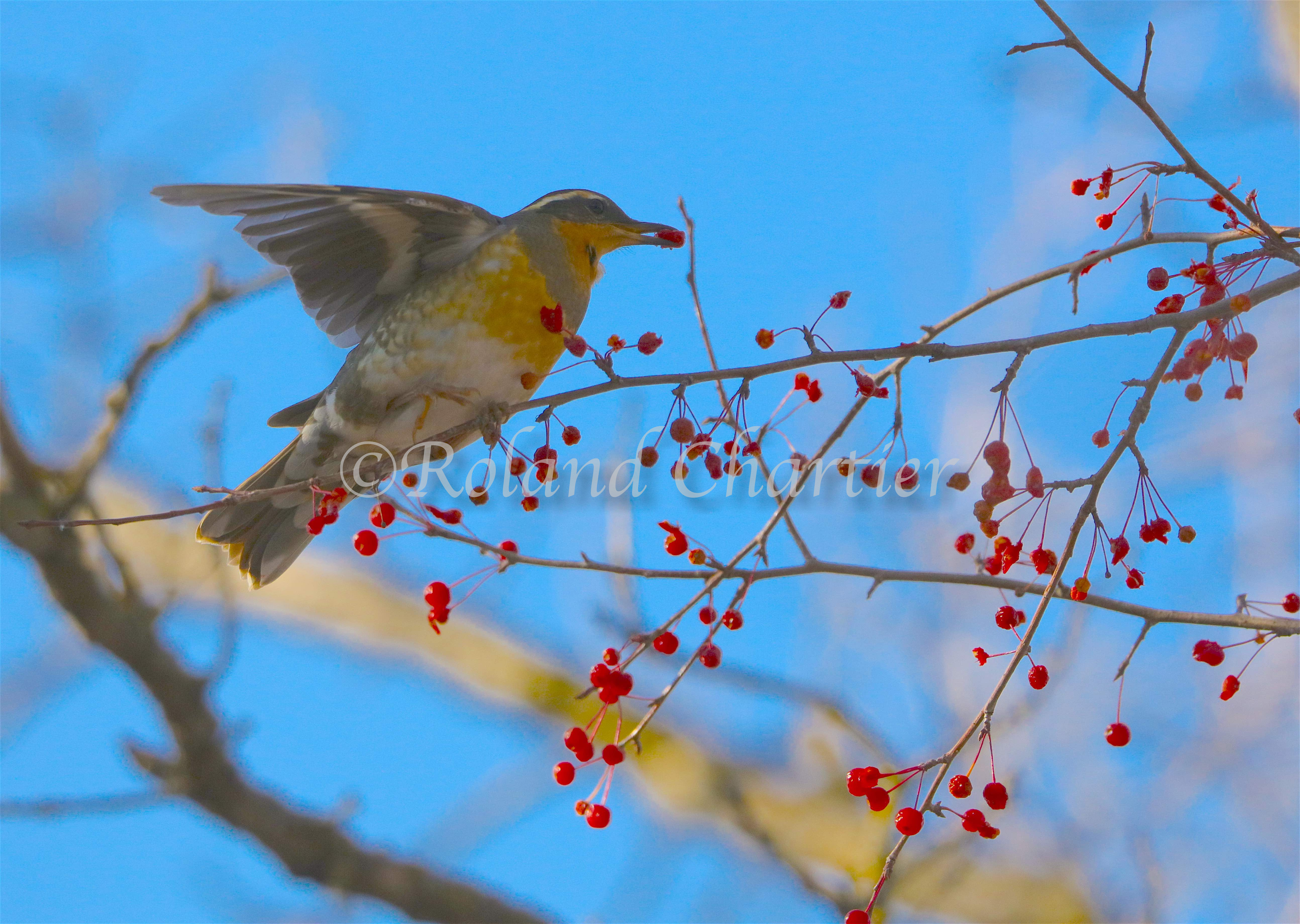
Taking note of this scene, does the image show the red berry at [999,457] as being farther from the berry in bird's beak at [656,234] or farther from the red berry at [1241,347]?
the berry in bird's beak at [656,234]

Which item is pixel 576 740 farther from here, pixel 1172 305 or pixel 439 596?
pixel 1172 305

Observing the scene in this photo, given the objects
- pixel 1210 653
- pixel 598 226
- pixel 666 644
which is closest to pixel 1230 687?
pixel 1210 653

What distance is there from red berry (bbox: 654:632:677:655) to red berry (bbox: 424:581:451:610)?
Result: 1.91ft

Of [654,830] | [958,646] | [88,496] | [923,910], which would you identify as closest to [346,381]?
[88,496]

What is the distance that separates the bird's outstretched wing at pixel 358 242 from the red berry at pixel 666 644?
6.39 feet

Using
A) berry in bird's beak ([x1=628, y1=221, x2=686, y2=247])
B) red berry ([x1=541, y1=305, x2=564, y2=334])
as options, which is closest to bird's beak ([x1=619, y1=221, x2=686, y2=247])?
berry in bird's beak ([x1=628, y1=221, x2=686, y2=247])

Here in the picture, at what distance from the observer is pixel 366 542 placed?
3164mm

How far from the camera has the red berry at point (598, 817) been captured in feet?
9.18

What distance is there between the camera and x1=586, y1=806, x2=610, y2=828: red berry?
110 inches

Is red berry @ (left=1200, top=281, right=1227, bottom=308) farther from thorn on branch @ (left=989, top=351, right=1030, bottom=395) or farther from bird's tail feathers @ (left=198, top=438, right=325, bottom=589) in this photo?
bird's tail feathers @ (left=198, top=438, right=325, bottom=589)

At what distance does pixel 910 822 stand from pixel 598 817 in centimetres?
85

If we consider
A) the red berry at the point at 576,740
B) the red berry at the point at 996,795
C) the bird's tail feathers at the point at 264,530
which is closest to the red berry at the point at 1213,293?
the red berry at the point at 996,795

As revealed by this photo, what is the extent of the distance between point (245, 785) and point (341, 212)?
3297 millimetres

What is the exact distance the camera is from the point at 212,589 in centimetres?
809
